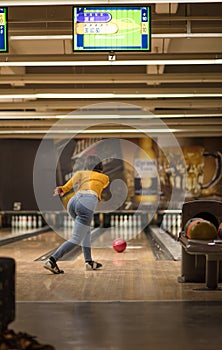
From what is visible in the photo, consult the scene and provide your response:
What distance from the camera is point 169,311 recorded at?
15.8 ft

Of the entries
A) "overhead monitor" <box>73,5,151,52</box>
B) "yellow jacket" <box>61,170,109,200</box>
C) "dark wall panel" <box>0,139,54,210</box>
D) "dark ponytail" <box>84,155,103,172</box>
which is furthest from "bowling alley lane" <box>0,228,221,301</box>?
"dark wall panel" <box>0,139,54,210</box>

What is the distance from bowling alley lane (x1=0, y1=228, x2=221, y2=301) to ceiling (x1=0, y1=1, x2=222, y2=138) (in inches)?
96.4

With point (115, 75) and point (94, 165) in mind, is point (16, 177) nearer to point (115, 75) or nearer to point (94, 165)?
point (115, 75)

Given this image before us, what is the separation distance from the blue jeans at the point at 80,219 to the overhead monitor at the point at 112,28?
1.94 m

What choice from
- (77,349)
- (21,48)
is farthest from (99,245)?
(77,349)

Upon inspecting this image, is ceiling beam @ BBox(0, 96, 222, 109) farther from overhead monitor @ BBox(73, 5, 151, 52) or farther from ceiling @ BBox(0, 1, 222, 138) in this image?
overhead monitor @ BBox(73, 5, 151, 52)

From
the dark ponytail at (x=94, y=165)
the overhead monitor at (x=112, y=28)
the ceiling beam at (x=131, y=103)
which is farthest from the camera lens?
the ceiling beam at (x=131, y=103)

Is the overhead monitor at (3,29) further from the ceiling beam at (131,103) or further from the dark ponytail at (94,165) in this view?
the ceiling beam at (131,103)

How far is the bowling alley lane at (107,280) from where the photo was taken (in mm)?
5660

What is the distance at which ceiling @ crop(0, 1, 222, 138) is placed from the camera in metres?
7.39

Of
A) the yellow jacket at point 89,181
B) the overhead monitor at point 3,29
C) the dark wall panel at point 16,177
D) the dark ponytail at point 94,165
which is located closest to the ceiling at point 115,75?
the overhead monitor at point 3,29

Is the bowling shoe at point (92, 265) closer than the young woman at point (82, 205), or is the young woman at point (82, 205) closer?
the young woman at point (82, 205)

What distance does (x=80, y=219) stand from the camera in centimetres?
745

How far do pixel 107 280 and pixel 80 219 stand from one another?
93 cm
